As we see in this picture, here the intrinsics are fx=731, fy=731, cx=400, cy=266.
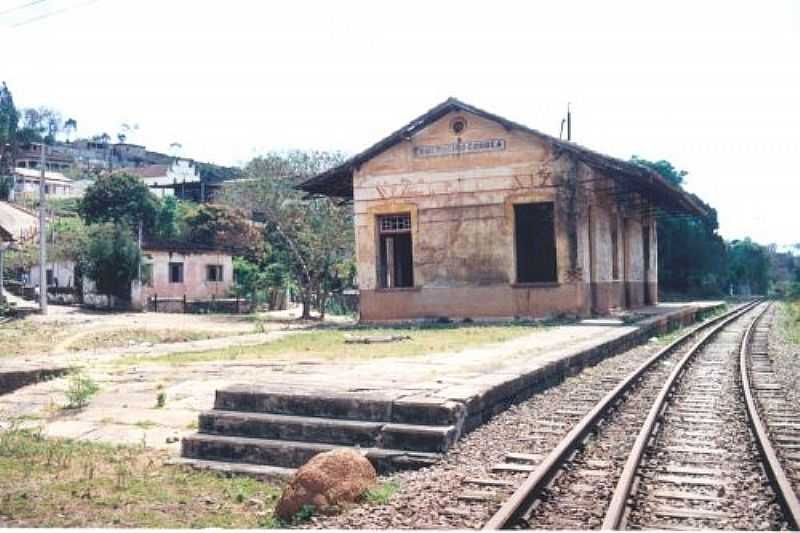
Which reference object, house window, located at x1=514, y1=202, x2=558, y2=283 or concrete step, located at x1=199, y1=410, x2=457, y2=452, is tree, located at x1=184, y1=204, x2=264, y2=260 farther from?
concrete step, located at x1=199, y1=410, x2=457, y2=452

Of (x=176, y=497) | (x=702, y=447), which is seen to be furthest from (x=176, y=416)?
(x=702, y=447)

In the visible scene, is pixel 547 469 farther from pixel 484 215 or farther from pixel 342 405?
pixel 484 215

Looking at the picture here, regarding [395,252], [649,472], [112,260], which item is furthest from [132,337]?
[649,472]

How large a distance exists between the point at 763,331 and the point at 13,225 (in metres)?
40.5

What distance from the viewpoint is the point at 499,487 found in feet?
16.4

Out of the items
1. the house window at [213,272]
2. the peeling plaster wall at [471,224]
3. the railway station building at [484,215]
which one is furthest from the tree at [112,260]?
the peeling plaster wall at [471,224]

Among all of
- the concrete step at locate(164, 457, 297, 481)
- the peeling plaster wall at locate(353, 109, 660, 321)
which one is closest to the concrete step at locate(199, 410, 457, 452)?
the concrete step at locate(164, 457, 297, 481)

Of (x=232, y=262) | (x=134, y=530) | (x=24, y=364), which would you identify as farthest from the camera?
(x=232, y=262)

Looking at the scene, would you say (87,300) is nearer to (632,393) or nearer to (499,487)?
(632,393)

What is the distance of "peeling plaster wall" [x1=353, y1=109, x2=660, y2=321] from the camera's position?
19938 millimetres

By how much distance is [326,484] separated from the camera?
4.69 meters

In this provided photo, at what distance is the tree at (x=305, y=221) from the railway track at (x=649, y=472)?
1864cm

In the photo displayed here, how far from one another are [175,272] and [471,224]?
2195 centimetres

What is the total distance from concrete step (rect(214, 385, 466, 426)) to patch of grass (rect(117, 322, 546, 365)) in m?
4.42
